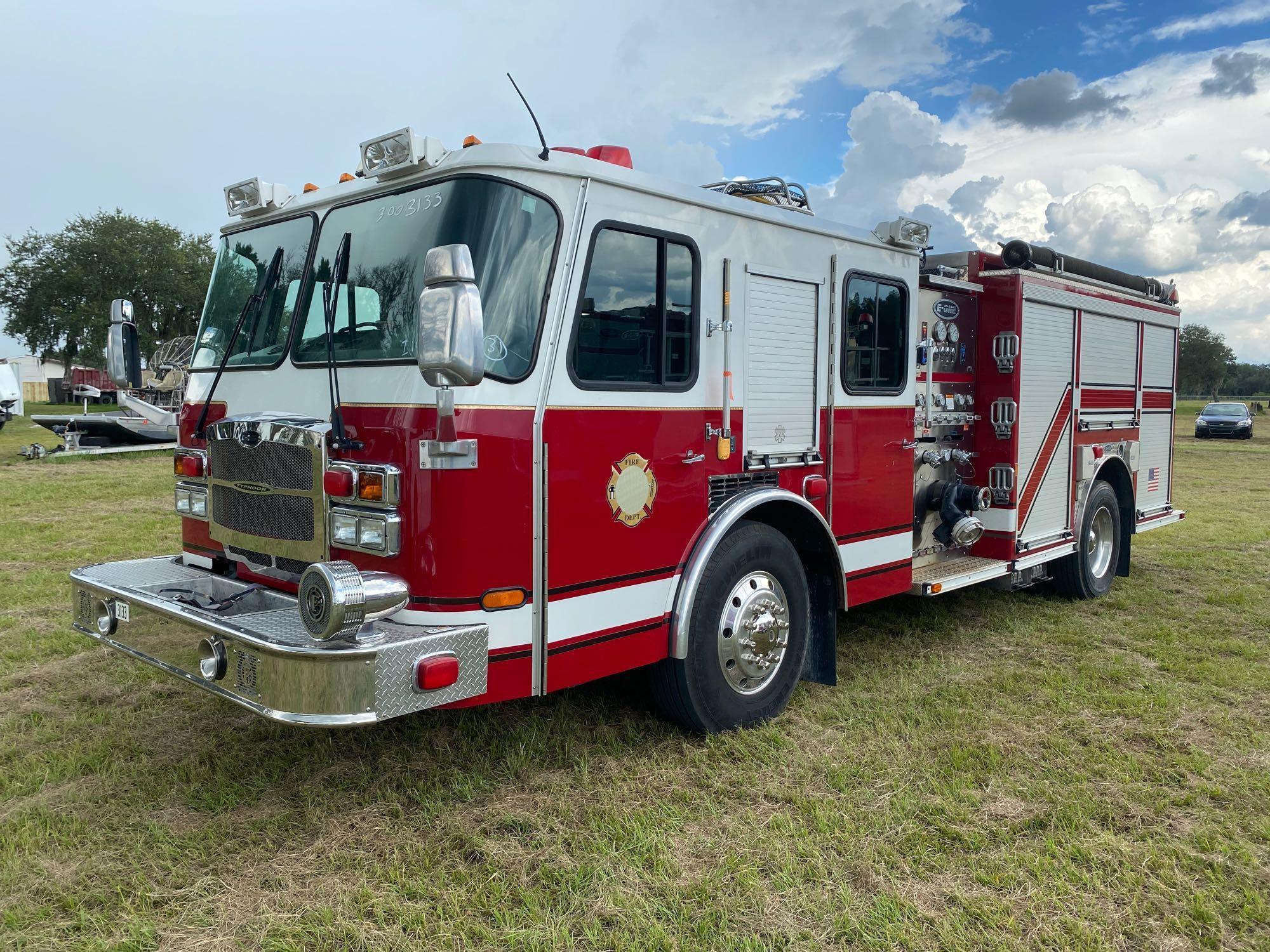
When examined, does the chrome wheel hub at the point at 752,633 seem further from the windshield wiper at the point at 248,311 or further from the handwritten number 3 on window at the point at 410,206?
the windshield wiper at the point at 248,311

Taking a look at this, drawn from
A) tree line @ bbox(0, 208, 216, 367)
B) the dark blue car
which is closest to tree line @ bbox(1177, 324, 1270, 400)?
the dark blue car

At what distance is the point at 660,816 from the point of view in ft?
11.8

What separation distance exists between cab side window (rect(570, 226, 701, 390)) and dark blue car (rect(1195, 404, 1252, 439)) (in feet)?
104

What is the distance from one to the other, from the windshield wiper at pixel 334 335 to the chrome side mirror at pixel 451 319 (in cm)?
74

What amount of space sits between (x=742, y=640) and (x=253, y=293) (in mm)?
2863

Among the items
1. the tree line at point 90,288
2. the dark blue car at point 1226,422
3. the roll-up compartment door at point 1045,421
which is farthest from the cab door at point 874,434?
the tree line at point 90,288

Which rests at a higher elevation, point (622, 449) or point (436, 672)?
point (622, 449)

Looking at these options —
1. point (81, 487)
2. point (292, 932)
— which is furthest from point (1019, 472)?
point (81, 487)

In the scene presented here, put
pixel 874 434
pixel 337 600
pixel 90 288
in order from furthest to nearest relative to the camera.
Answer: pixel 90 288 → pixel 874 434 → pixel 337 600

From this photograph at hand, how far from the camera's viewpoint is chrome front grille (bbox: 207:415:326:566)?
3.54 m

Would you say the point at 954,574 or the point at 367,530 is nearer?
the point at 367,530

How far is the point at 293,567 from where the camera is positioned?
3.81 meters

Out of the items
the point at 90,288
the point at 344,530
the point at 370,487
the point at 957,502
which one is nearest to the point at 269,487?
the point at 344,530

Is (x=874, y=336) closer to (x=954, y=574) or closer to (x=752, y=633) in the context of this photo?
(x=954, y=574)
